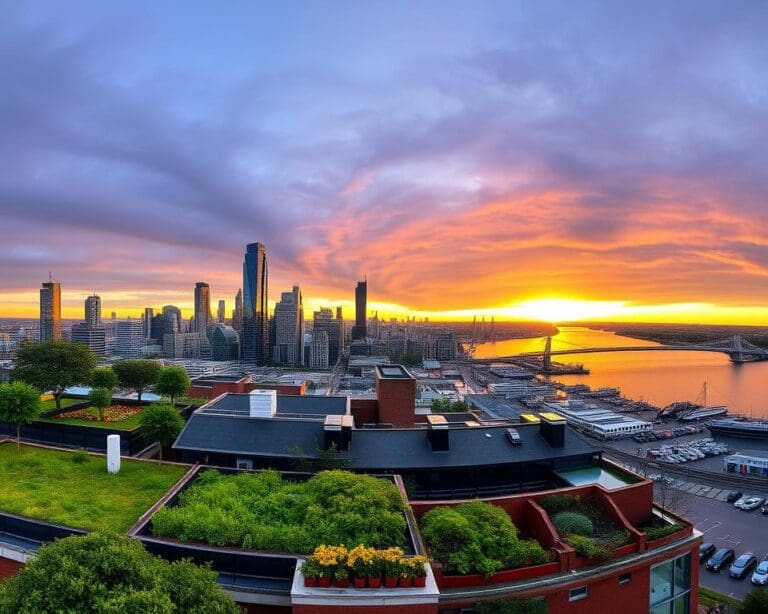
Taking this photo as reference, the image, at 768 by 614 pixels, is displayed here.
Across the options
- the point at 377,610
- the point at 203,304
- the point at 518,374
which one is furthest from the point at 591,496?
the point at 203,304

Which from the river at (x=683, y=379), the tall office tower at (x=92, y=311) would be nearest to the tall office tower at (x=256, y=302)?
the tall office tower at (x=92, y=311)

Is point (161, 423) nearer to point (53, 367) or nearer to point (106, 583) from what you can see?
point (106, 583)

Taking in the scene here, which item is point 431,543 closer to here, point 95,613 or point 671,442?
point 95,613

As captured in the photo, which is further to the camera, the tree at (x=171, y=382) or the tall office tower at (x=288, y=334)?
the tall office tower at (x=288, y=334)

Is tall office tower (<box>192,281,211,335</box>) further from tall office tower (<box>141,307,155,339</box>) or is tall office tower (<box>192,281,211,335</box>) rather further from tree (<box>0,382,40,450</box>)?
tree (<box>0,382,40,450</box>)

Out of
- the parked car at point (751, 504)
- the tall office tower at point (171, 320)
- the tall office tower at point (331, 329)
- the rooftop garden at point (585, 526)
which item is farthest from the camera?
the tall office tower at point (171, 320)

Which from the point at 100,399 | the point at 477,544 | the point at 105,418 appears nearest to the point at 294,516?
the point at 477,544

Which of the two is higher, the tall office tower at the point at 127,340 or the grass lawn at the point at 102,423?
the grass lawn at the point at 102,423

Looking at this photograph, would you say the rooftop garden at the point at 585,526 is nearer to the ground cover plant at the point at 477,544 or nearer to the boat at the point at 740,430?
the ground cover plant at the point at 477,544
